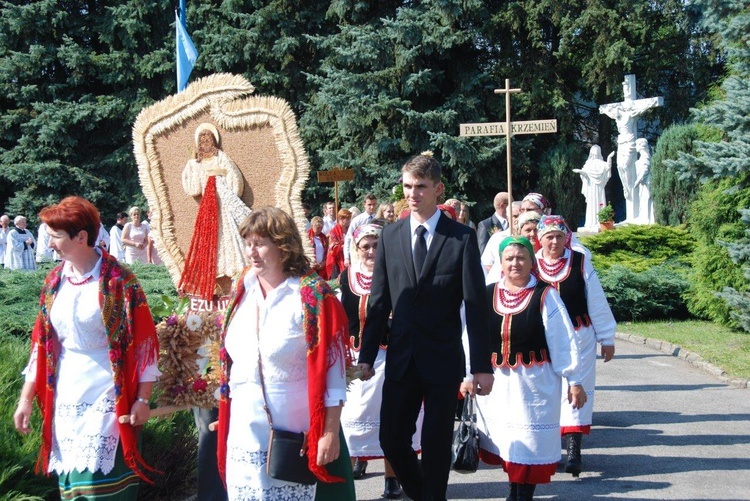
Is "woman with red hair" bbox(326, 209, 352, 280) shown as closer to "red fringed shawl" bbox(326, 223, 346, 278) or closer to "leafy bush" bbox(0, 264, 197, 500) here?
"red fringed shawl" bbox(326, 223, 346, 278)

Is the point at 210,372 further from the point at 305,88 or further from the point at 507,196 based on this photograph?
the point at 305,88

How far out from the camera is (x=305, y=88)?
97.3 feet

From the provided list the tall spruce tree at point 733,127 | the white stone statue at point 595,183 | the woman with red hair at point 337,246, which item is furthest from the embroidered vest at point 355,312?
the white stone statue at point 595,183

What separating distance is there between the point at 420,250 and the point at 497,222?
673 cm

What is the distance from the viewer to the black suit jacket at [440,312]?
4.89 metres

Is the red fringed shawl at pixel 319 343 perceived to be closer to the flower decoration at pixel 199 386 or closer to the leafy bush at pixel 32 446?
the flower decoration at pixel 199 386

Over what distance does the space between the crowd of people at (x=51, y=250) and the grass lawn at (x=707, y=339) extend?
30.4 feet

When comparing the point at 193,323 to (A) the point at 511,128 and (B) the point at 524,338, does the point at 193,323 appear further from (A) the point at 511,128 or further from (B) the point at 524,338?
(A) the point at 511,128

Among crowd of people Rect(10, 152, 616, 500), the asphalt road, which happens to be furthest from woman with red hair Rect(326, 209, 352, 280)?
crowd of people Rect(10, 152, 616, 500)

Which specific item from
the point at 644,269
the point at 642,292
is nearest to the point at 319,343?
the point at 642,292

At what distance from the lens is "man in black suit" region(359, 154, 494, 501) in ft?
16.1

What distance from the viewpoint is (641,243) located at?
17.7m

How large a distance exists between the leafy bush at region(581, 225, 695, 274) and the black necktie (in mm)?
12979

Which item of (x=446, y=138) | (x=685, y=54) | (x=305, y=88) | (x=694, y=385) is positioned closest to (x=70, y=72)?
(x=305, y=88)
